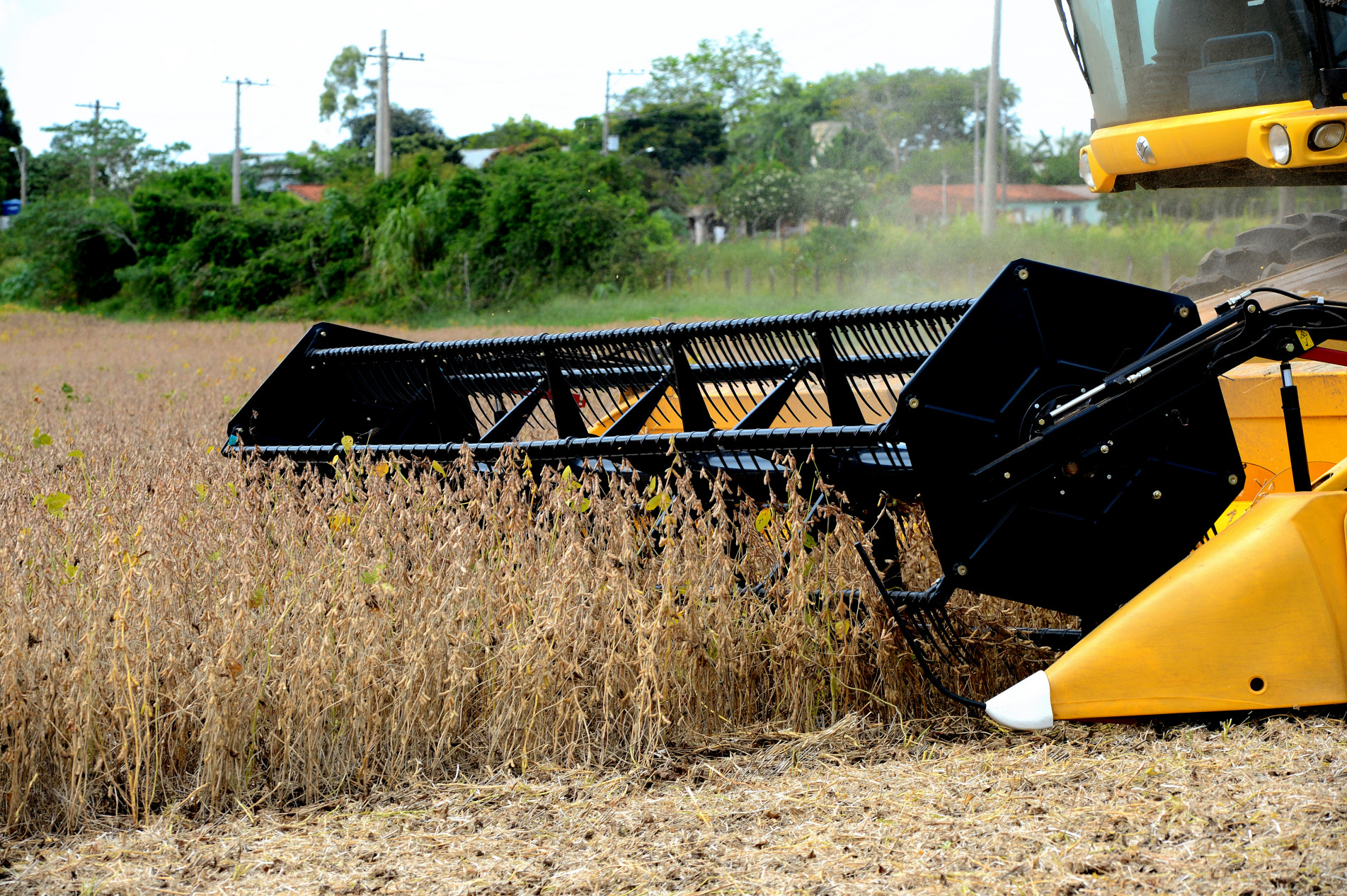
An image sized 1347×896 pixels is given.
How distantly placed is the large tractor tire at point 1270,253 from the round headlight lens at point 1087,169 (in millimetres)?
713

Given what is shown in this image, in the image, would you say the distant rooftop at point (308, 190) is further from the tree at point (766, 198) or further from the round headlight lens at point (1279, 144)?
the round headlight lens at point (1279, 144)

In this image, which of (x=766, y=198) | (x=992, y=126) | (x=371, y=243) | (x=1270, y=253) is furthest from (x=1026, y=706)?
(x=766, y=198)

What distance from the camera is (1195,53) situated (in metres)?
5.58

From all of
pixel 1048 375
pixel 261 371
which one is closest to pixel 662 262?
pixel 261 371

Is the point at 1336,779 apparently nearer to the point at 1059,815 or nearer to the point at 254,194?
the point at 1059,815

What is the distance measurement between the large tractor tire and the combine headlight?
822 mm

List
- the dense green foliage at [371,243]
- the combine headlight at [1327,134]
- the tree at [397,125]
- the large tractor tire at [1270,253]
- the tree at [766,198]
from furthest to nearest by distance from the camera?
the tree at [397,125]
the tree at [766,198]
the dense green foliage at [371,243]
the large tractor tire at [1270,253]
the combine headlight at [1327,134]

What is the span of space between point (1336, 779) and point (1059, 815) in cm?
57

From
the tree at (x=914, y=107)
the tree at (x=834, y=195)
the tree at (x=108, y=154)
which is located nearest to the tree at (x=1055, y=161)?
the tree at (x=914, y=107)

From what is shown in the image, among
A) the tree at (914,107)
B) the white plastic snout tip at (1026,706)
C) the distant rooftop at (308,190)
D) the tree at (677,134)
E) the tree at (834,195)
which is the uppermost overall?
the tree at (914,107)

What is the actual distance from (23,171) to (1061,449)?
6716 centimetres

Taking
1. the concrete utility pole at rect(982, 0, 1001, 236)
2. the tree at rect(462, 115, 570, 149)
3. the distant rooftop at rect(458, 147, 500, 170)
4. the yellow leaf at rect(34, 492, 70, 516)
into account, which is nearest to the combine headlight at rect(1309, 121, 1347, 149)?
the yellow leaf at rect(34, 492, 70, 516)

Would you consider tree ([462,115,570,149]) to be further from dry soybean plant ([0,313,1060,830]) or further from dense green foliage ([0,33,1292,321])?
dry soybean plant ([0,313,1060,830])

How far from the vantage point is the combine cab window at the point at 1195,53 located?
5.09 m
